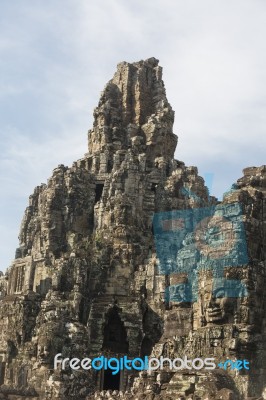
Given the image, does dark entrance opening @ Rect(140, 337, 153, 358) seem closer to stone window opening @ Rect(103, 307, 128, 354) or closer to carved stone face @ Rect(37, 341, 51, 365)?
stone window opening @ Rect(103, 307, 128, 354)

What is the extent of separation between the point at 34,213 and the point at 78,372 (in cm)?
3070

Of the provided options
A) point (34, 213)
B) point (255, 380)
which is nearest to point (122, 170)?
point (34, 213)

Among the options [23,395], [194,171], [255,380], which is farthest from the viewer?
[194,171]

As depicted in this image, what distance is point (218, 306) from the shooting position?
2669 cm

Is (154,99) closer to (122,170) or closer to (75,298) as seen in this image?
(122,170)

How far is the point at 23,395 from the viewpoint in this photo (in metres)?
30.7

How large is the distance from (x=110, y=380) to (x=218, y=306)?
16.9m

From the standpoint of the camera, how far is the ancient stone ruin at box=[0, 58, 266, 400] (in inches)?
1040

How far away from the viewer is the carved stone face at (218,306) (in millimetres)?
26406

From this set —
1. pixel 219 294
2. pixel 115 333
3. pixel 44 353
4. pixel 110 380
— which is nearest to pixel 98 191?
pixel 115 333

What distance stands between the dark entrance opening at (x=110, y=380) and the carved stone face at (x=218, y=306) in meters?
15.5

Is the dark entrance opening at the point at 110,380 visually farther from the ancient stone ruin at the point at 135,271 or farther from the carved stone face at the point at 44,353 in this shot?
the carved stone face at the point at 44,353

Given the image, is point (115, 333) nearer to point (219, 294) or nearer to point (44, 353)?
point (44, 353)

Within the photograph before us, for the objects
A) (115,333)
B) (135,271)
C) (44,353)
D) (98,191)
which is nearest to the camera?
(44,353)
